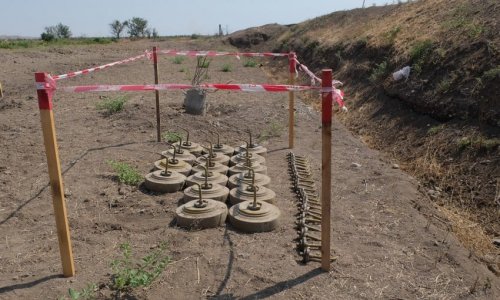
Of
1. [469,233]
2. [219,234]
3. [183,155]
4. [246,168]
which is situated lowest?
[469,233]

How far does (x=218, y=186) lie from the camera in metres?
4.92

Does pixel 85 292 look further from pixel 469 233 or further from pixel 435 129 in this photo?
pixel 435 129

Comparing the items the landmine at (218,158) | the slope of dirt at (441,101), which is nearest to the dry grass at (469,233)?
the slope of dirt at (441,101)

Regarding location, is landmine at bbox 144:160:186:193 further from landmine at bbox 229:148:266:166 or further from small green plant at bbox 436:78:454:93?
small green plant at bbox 436:78:454:93

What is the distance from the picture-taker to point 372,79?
10195 millimetres

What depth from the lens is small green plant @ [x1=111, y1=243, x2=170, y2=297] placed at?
3211 mm

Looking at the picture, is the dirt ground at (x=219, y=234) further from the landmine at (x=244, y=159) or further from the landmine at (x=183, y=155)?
the landmine at (x=183, y=155)

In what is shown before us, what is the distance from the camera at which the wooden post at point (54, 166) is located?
3105 mm

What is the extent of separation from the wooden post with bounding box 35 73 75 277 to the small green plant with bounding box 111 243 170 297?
0.36m

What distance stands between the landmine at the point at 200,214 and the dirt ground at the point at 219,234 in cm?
9

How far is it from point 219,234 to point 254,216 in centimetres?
38

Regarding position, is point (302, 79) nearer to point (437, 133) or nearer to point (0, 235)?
point (437, 133)

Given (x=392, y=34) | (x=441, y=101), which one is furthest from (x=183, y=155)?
(x=392, y=34)

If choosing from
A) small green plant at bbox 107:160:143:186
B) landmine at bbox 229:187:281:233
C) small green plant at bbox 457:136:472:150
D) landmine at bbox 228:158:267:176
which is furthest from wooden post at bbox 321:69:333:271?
small green plant at bbox 457:136:472:150
